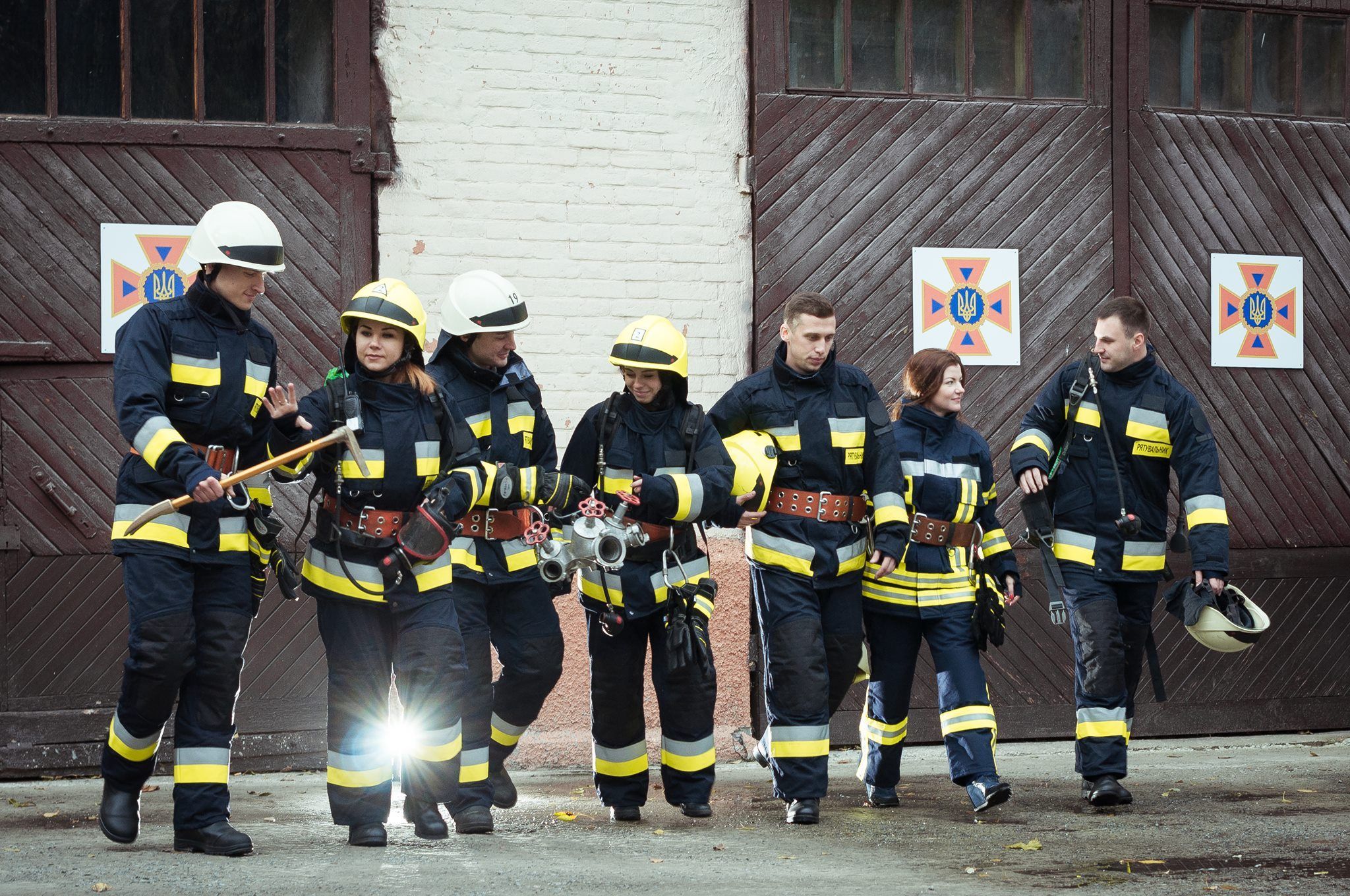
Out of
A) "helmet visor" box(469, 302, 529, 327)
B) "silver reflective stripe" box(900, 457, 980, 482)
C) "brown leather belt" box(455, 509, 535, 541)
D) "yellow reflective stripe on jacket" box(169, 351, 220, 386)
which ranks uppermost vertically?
"helmet visor" box(469, 302, 529, 327)

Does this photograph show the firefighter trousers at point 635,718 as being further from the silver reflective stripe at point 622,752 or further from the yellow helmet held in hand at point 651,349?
the yellow helmet held in hand at point 651,349

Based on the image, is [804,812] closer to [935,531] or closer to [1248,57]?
[935,531]

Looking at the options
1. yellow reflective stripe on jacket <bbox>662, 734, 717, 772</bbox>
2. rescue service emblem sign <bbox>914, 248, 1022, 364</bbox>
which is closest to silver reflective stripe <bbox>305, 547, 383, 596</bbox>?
yellow reflective stripe on jacket <bbox>662, 734, 717, 772</bbox>

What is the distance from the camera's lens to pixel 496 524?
20.9ft

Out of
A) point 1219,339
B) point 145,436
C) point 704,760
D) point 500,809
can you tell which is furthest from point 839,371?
point 1219,339

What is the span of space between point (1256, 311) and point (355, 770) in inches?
257

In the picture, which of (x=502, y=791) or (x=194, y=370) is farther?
(x=502, y=791)

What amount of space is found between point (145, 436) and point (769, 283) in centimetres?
443

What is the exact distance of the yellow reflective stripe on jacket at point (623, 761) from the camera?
21.5 ft

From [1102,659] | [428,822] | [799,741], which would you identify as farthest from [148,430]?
[1102,659]

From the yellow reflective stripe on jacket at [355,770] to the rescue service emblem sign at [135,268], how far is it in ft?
10.5

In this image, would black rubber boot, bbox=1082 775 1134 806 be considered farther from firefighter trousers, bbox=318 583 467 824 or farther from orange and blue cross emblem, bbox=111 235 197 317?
orange and blue cross emblem, bbox=111 235 197 317

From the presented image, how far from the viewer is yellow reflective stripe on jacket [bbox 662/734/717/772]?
655 cm

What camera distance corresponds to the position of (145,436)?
17.5ft
